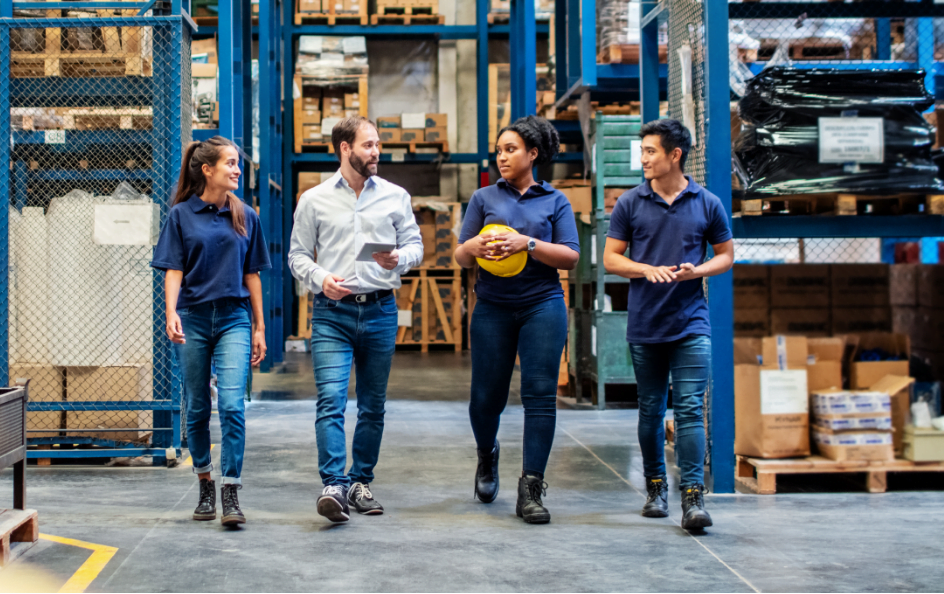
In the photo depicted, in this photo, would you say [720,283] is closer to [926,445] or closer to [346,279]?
[926,445]

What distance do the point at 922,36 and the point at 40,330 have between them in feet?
23.0

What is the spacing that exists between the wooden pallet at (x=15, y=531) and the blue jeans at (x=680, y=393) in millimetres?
2693

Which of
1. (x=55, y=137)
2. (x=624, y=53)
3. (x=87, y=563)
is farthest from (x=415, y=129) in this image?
(x=87, y=563)

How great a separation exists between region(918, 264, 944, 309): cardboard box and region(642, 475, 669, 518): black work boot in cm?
255

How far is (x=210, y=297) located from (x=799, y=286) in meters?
3.63

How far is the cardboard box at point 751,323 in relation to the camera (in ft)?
18.4

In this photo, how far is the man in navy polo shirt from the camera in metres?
4.04

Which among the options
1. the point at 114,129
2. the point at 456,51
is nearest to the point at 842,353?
the point at 114,129

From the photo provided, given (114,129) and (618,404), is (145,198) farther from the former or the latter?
(618,404)

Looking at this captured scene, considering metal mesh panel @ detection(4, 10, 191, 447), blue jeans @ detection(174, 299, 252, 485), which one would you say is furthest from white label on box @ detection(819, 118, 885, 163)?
metal mesh panel @ detection(4, 10, 191, 447)

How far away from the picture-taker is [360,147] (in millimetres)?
4043

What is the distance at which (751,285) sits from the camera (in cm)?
561

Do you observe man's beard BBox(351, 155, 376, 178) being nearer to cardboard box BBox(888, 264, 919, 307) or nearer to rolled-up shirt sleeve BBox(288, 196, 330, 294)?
rolled-up shirt sleeve BBox(288, 196, 330, 294)

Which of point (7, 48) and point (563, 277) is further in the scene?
point (563, 277)
